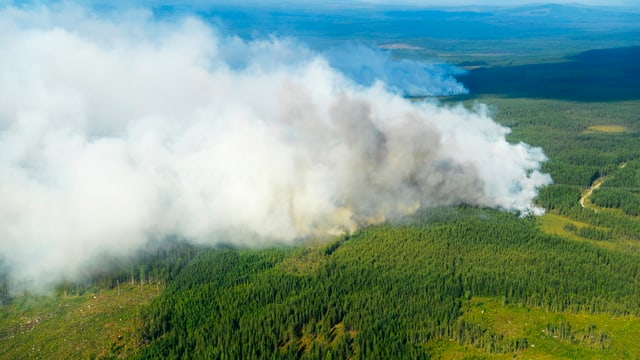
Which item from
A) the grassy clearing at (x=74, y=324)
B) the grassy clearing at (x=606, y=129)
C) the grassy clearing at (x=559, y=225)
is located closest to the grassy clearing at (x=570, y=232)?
the grassy clearing at (x=559, y=225)

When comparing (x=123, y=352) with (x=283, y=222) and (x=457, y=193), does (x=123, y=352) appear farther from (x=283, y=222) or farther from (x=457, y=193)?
(x=457, y=193)

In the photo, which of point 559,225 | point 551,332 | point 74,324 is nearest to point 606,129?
point 559,225

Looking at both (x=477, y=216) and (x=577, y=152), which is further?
(x=577, y=152)

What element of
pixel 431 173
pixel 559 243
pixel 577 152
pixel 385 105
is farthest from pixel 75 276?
pixel 577 152

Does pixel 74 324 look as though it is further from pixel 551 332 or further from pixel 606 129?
pixel 606 129

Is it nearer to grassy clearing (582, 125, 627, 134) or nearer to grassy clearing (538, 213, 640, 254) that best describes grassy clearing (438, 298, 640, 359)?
grassy clearing (538, 213, 640, 254)
